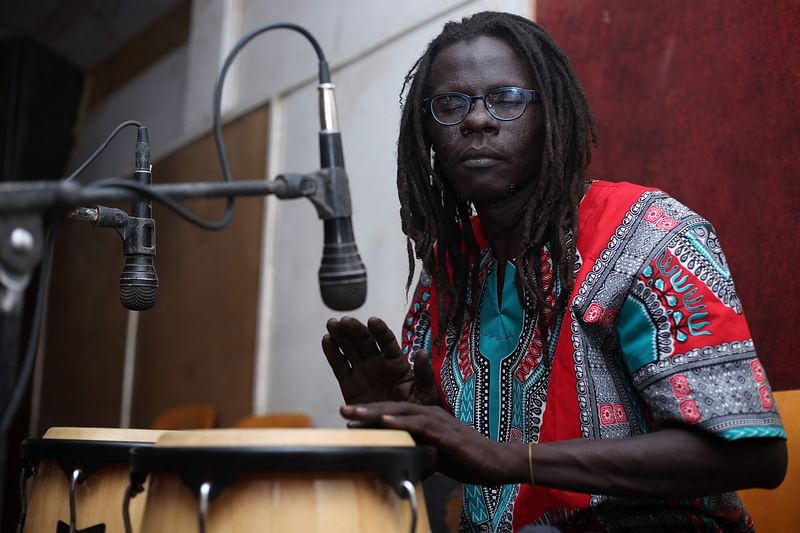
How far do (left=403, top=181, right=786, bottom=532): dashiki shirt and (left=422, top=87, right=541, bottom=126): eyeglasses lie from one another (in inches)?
8.3

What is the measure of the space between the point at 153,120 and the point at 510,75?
4522 millimetres

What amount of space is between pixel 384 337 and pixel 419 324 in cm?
39

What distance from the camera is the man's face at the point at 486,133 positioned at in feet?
5.67

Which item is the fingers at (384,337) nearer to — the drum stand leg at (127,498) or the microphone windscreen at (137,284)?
the microphone windscreen at (137,284)

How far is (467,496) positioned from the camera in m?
1.75

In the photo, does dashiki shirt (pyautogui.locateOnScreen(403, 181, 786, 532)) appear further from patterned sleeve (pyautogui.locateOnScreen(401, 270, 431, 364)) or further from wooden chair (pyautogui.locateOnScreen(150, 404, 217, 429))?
wooden chair (pyautogui.locateOnScreen(150, 404, 217, 429))

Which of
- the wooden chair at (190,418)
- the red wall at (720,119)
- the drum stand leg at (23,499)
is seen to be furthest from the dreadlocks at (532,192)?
the wooden chair at (190,418)

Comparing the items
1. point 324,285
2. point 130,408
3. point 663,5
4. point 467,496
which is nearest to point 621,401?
point 467,496

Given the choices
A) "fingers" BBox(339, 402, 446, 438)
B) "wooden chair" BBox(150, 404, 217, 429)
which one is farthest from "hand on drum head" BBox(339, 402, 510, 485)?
"wooden chair" BBox(150, 404, 217, 429)

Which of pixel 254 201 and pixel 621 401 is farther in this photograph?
pixel 254 201

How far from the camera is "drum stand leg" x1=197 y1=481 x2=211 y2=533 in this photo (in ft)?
3.65

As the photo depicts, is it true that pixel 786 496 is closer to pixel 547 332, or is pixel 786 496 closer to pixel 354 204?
pixel 547 332

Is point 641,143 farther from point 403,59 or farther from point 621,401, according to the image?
point 403,59

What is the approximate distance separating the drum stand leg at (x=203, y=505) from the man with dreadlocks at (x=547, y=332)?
0.24m
